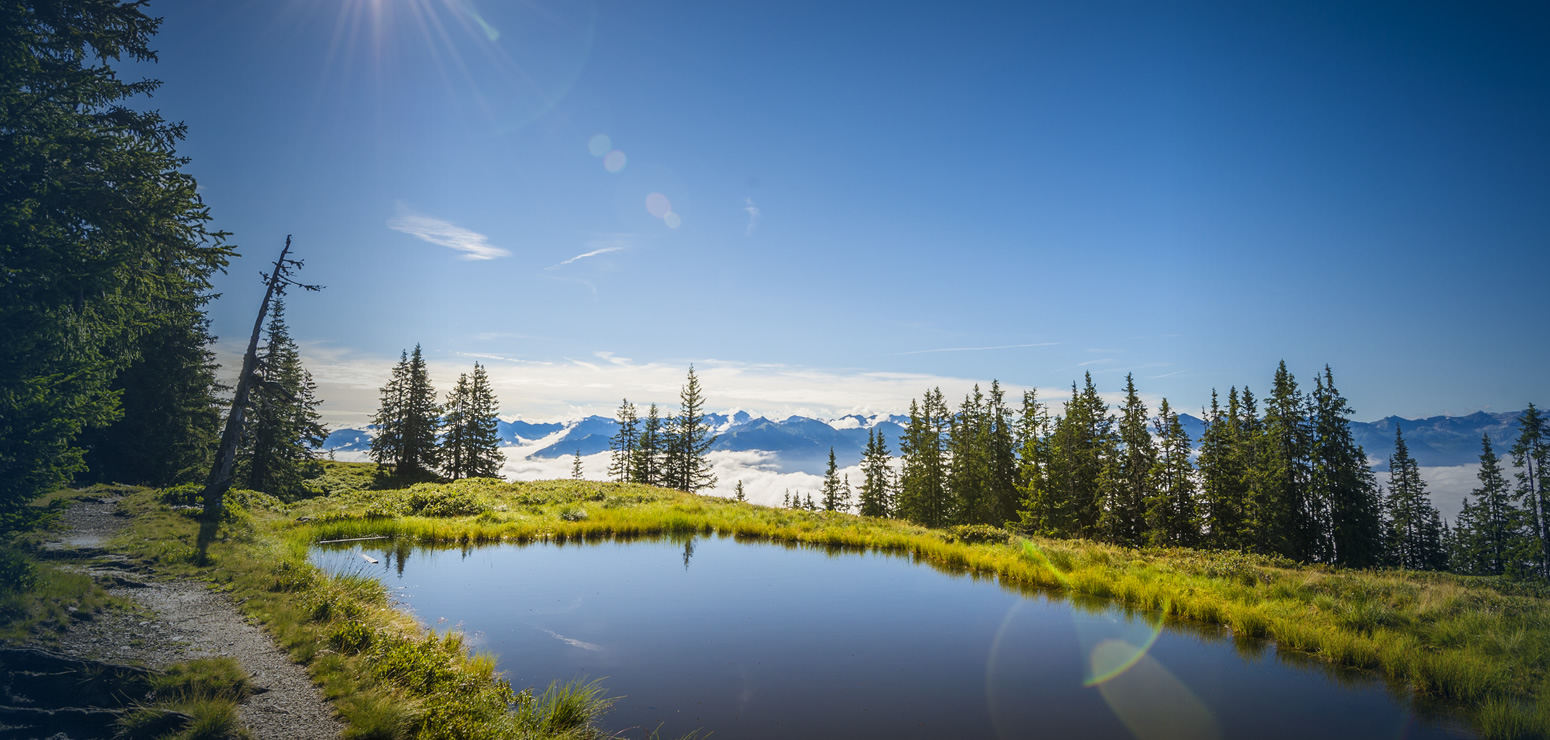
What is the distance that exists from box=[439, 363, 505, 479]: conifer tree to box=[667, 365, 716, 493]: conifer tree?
19.0 metres

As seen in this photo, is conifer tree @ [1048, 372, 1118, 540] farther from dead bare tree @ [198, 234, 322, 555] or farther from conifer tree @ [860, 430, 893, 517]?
dead bare tree @ [198, 234, 322, 555]

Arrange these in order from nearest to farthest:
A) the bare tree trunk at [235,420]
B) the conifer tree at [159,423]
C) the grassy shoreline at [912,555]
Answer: the grassy shoreline at [912,555] < the bare tree trunk at [235,420] < the conifer tree at [159,423]

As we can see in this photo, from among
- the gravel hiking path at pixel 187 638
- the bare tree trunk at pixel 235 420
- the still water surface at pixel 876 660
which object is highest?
the bare tree trunk at pixel 235 420

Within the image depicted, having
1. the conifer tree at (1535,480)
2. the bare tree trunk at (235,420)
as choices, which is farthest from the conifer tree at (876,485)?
the conifer tree at (1535,480)

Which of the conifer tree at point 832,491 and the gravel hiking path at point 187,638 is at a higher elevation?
the gravel hiking path at point 187,638

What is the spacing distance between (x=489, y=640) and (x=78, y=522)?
12.8 meters

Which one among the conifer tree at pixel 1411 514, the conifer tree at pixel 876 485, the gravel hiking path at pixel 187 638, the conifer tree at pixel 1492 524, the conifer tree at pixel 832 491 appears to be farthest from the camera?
the conifer tree at pixel 832 491

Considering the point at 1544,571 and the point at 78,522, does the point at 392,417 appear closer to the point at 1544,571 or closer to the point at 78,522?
the point at 78,522

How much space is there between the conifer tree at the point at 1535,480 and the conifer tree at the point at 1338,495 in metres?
25.5

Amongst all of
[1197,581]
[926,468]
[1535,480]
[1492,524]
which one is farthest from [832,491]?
[1535,480]

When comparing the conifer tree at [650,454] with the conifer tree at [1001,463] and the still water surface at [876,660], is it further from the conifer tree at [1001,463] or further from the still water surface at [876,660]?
the still water surface at [876,660]

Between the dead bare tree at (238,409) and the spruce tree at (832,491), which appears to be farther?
the spruce tree at (832,491)

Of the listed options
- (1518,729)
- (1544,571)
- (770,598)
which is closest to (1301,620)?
(1518,729)

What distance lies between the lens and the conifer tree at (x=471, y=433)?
205 feet
